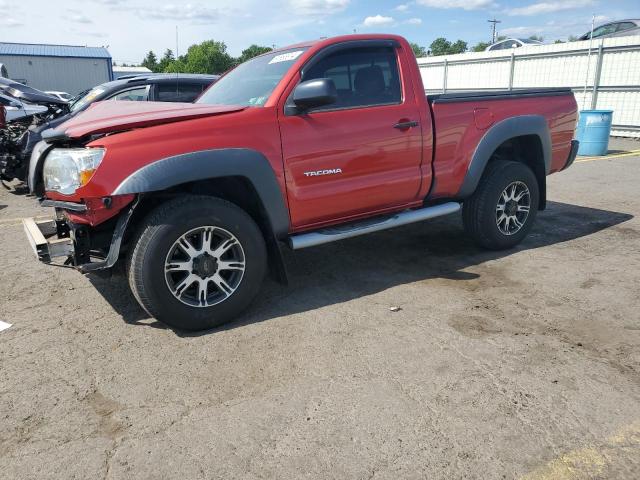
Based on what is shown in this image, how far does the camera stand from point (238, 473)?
218 centimetres

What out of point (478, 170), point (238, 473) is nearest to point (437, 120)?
point (478, 170)

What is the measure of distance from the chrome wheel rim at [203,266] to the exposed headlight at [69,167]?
686mm

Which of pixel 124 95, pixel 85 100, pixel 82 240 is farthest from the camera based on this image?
pixel 85 100

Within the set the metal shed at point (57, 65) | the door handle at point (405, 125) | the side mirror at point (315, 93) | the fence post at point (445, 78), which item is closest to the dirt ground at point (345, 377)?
the door handle at point (405, 125)

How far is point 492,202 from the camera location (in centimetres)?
478

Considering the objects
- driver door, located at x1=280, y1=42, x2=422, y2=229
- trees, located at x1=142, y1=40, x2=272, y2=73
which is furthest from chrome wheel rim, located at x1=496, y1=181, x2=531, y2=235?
trees, located at x1=142, y1=40, x2=272, y2=73

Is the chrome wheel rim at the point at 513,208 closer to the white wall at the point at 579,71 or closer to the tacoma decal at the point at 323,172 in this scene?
the tacoma decal at the point at 323,172

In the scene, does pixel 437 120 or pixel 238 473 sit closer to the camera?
pixel 238 473

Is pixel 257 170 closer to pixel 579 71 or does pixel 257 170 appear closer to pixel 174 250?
pixel 174 250

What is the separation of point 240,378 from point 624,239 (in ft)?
14.7

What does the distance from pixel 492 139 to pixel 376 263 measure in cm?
155

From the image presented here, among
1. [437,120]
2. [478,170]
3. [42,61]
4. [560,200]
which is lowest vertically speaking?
[560,200]

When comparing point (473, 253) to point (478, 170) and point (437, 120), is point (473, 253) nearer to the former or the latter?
point (478, 170)

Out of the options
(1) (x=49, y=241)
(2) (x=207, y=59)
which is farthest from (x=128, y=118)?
(2) (x=207, y=59)
